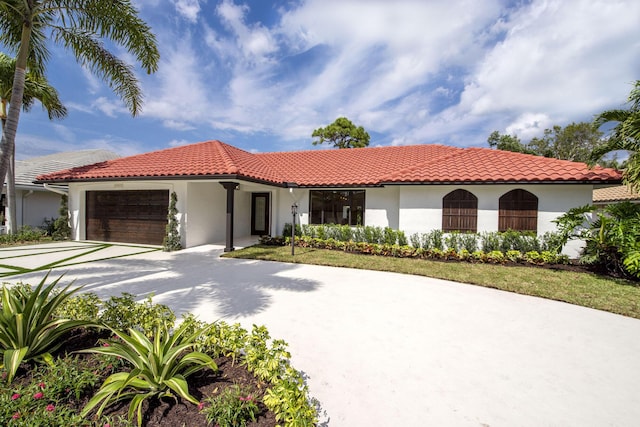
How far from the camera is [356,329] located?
4465 mm

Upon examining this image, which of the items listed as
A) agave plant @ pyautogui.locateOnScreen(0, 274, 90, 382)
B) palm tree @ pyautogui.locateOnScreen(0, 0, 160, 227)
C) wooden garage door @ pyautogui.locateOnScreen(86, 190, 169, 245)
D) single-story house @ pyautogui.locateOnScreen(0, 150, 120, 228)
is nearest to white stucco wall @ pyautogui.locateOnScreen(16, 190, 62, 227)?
single-story house @ pyautogui.locateOnScreen(0, 150, 120, 228)

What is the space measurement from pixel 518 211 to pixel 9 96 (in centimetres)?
2432

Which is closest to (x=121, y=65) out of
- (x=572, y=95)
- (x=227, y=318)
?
(x=227, y=318)

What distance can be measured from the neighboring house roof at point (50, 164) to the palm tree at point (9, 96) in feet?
8.39

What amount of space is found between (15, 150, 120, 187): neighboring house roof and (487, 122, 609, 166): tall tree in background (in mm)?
40682

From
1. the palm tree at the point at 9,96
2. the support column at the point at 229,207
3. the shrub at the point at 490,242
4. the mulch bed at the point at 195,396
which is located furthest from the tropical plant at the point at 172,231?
the shrub at the point at 490,242

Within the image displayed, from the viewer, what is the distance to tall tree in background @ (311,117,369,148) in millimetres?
29766

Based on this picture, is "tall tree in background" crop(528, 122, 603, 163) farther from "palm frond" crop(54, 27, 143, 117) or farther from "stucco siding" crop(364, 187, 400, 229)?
"palm frond" crop(54, 27, 143, 117)

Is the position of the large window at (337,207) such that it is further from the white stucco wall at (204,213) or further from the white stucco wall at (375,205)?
the white stucco wall at (204,213)

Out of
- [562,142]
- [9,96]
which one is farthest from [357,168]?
[562,142]

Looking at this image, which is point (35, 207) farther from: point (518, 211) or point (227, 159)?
point (518, 211)

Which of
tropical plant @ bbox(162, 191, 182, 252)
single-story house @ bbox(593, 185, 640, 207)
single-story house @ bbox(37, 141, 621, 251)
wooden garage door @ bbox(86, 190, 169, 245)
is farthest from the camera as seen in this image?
single-story house @ bbox(593, 185, 640, 207)

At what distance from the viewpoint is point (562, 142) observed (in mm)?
32094

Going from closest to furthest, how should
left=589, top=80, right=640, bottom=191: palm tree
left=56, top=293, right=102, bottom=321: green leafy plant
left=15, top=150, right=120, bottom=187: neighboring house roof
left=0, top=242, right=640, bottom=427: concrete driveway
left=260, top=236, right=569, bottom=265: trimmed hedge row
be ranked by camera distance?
left=0, top=242, right=640, bottom=427: concrete driveway < left=56, top=293, right=102, bottom=321: green leafy plant < left=589, top=80, right=640, bottom=191: palm tree < left=260, top=236, right=569, bottom=265: trimmed hedge row < left=15, top=150, right=120, bottom=187: neighboring house roof
